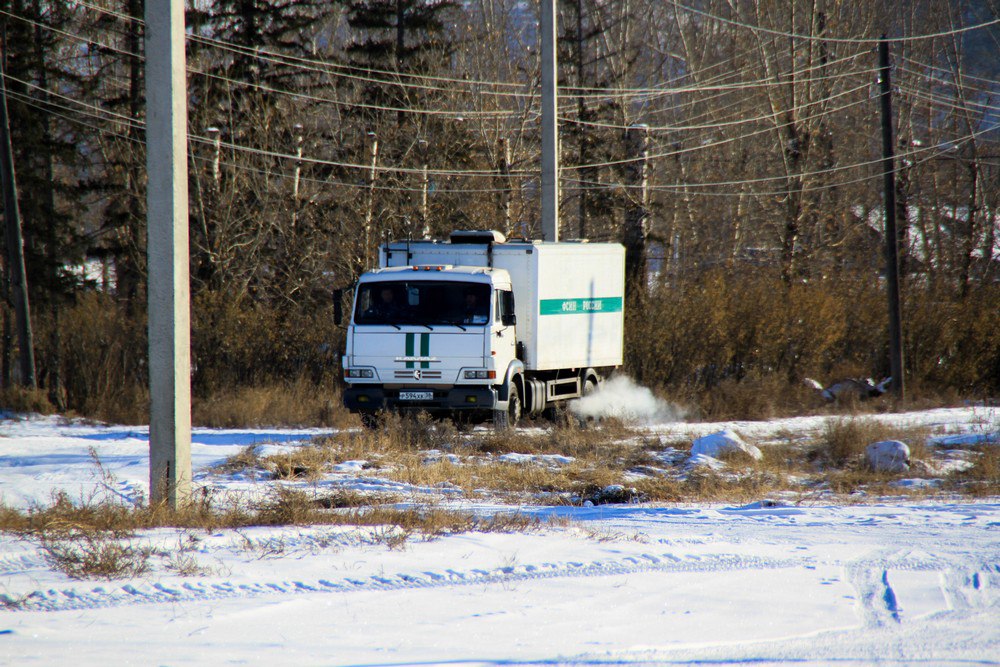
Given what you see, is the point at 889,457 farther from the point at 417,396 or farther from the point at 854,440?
the point at 417,396

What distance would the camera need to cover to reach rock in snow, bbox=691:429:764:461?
12.9 m

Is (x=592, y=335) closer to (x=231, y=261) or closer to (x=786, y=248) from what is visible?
(x=231, y=261)

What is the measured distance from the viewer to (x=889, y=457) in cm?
1232

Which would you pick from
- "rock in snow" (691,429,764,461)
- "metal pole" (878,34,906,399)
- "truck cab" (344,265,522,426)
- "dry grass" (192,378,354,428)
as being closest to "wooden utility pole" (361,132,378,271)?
"dry grass" (192,378,354,428)

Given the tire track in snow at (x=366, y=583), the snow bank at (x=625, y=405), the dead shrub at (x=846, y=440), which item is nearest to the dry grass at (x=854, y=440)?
the dead shrub at (x=846, y=440)

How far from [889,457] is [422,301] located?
23.4 ft

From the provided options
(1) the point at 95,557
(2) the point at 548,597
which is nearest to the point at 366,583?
(2) the point at 548,597

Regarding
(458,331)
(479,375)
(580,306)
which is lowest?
(479,375)

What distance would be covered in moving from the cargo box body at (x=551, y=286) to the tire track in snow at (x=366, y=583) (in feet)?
32.4

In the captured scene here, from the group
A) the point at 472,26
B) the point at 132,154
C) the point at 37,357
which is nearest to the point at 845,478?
the point at 37,357

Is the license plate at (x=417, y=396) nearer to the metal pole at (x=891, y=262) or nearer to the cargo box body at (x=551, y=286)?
the cargo box body at (x=551, y=286)

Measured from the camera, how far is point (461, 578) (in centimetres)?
627

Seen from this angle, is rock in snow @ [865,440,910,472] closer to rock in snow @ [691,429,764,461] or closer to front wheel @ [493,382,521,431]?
rock in snow @ [691,429,764,461]

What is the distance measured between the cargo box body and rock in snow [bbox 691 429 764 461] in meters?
4.18
